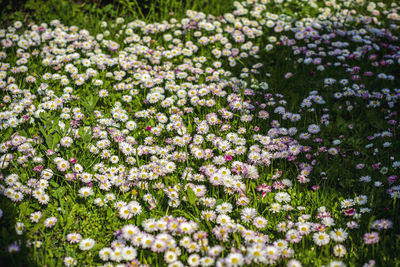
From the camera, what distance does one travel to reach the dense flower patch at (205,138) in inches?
95.6

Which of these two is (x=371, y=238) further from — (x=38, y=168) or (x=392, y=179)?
(x=38, y=168)

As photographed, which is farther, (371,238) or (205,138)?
(205,138)

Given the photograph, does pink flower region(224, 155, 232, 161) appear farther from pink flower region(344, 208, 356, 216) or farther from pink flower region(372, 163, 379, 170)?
pink flower region(372, 163, 379, 170)

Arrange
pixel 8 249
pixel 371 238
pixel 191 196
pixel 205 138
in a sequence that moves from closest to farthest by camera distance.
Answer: pixel 8 249 < pixel 371 238 < pixel 191 196 < pixel 205 138

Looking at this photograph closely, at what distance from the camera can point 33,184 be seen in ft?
9.14

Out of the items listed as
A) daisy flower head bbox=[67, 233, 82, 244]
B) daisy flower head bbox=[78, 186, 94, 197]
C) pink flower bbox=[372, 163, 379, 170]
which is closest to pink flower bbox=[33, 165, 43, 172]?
daisy flower head bbox=[78, 186, 94, 197]

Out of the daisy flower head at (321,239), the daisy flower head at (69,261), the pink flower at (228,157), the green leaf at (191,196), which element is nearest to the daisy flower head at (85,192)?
the daisy flower head at (69,261)

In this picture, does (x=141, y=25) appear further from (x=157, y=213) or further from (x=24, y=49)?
(x=157, y=213)

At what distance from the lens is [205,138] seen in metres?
3.39

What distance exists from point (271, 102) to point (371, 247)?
5.92 feet

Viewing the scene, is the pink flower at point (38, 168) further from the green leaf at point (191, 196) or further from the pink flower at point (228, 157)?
the pink flower at point (228, 157)

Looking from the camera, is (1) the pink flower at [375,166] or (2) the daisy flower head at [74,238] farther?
(1) the pink flower at [375,166]

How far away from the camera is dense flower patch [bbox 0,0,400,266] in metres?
2.43

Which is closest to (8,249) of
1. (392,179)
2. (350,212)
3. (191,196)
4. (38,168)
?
(38,168)
